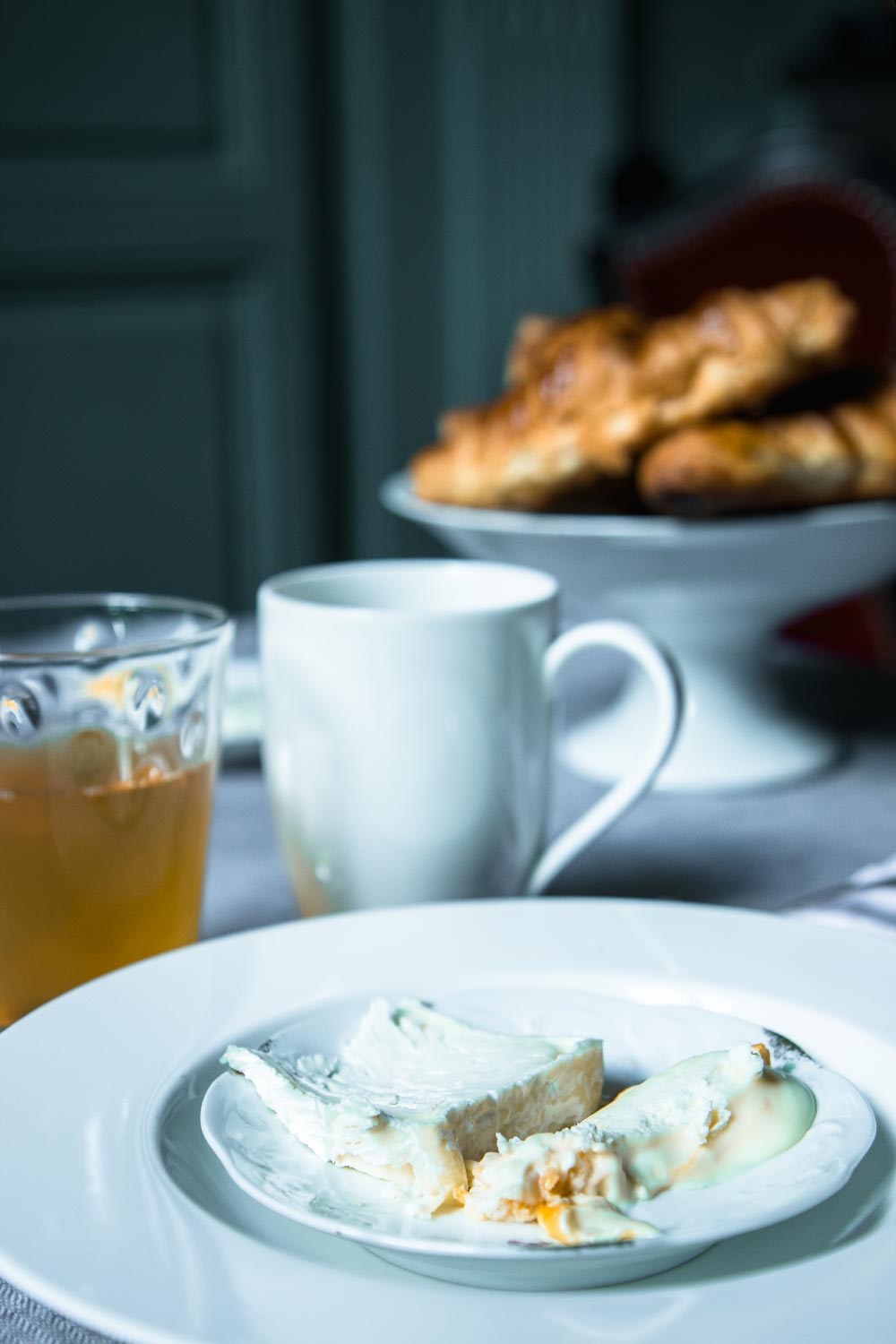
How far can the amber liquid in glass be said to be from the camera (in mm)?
439

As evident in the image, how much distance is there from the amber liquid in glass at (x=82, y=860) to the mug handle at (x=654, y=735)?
14 centimetres

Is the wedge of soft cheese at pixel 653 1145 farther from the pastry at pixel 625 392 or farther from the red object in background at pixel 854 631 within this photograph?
the red object in background at pixel 854 631

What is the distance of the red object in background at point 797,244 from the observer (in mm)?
1537

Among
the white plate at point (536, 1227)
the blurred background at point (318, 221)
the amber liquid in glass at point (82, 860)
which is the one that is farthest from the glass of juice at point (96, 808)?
the blurred background at point (318, 221)

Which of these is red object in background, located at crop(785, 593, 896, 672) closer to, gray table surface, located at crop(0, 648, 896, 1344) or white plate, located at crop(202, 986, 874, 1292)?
gray table surface, located at crop(0, 648, 896, 1344)

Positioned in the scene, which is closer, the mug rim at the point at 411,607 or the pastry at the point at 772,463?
the mug rim at the point at 411,607

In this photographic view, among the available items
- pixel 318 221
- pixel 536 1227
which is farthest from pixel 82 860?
pixel 318 221

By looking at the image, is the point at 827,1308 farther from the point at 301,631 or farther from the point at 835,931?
the point at 301,631

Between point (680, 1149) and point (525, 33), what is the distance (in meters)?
2.64

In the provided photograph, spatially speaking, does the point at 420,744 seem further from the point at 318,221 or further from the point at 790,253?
the point at 318,221

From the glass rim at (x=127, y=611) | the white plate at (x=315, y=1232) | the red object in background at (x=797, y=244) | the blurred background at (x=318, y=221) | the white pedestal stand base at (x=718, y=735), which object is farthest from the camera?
the blurred background at (x=318, y=221)

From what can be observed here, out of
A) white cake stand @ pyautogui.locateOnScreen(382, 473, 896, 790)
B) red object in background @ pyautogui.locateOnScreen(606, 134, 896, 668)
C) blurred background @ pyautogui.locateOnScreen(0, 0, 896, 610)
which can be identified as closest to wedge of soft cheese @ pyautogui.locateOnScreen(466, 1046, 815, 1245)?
white cake stand @ pyautogui.locateOnScreen(382, 473, 896, 790)

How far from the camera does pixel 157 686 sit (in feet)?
1.51

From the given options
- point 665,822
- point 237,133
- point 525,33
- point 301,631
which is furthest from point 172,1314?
point 525,33
